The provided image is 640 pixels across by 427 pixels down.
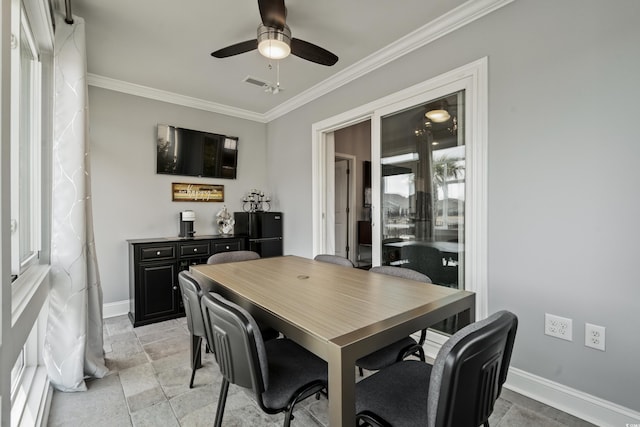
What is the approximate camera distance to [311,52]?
2.26 metres

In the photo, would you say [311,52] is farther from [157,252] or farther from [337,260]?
[157,252]

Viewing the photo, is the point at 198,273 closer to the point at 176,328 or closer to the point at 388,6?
the point at 176,328

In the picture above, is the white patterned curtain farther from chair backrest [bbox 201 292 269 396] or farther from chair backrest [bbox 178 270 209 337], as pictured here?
chair backrest [bbox 201 292 269 396]

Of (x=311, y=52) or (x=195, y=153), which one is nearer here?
(x=311, y=52)

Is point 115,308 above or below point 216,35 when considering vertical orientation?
below

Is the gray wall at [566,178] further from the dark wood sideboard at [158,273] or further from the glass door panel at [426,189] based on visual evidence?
the dark wood sideboard at [158,273]

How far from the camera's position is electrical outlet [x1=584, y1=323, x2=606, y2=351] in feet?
5.81

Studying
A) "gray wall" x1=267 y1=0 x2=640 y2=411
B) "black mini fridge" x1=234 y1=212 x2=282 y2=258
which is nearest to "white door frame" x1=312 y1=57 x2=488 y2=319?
"gray wall" x1=267 y1=0 x2=640 y2=411

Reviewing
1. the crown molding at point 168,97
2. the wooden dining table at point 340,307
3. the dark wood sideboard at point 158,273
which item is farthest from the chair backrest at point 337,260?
the crown molding at point 168,97

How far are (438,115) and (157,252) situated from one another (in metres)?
3.22

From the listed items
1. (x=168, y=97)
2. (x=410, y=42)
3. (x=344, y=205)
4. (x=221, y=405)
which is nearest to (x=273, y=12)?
(x=410, y=42)

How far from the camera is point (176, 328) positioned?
3227mm

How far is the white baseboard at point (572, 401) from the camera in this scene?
5.57 feet

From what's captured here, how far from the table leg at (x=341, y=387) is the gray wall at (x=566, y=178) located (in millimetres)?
1680
